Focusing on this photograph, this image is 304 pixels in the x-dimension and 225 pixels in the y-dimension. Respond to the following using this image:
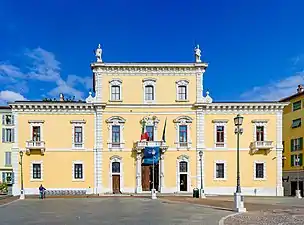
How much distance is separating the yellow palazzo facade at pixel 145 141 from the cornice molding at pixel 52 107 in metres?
0.11

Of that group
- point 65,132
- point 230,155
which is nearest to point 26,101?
point 65,132

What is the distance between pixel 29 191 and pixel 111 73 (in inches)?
616

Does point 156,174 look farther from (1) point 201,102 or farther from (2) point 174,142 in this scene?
(1) point 201,102

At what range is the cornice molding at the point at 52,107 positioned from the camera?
46062 millimetres

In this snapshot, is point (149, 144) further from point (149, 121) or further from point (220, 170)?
point (220, 170)

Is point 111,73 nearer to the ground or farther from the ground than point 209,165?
farther from the ground

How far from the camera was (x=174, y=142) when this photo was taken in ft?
154

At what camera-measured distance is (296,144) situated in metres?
54.5

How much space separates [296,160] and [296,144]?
6.73 ft

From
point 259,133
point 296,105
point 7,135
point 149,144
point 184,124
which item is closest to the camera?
point 149,144

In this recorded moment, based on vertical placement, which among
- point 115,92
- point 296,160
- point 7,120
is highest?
point 115,92

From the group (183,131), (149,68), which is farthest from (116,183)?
(149,68)

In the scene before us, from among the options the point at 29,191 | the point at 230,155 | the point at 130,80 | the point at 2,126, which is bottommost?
the point at 29,191

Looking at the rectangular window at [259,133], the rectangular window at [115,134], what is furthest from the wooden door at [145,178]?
the rectangular window at [259,133]
